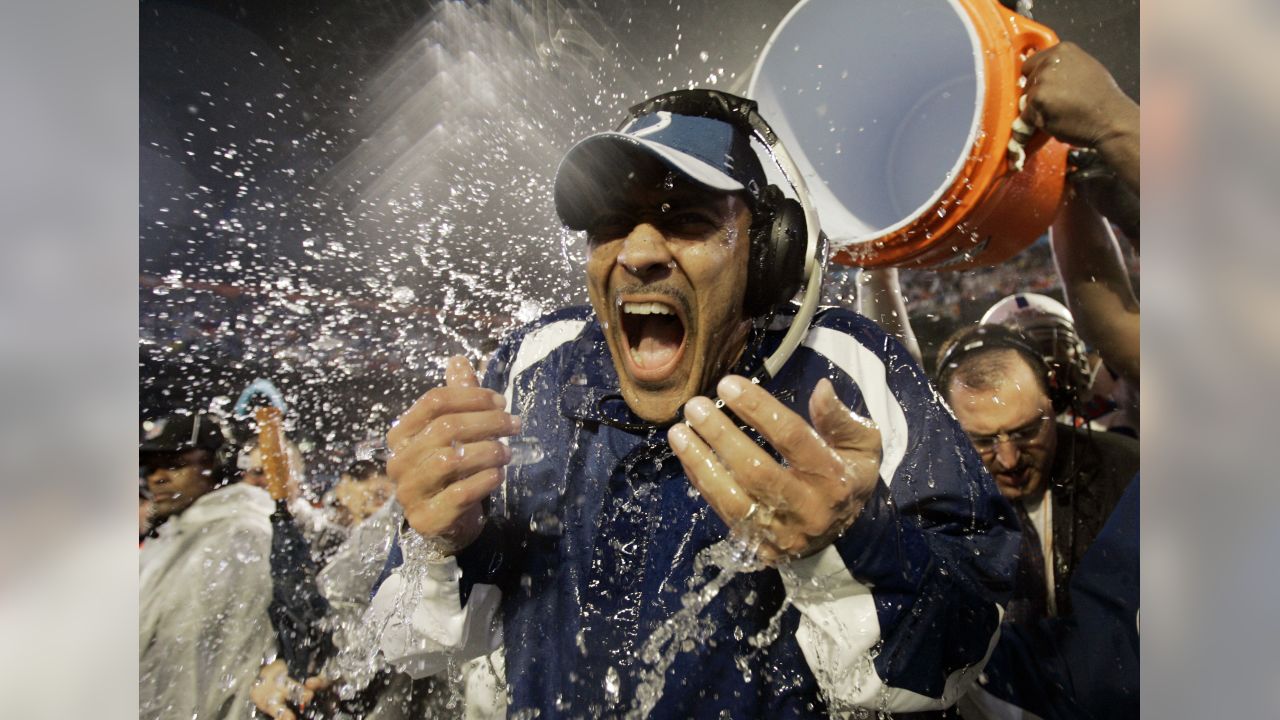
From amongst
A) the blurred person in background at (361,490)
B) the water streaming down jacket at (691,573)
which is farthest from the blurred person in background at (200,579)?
the water streaming down jacket at (691,573)

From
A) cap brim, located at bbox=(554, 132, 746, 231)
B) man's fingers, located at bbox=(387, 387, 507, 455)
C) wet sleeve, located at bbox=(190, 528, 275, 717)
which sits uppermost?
cap brim, located at bbox=(554, 132, 746, 231)

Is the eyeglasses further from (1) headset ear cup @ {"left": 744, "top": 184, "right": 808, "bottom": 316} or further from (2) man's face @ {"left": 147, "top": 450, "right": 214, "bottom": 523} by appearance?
(2) man's face @ {"left": 147, "top": 450, "right": 214, "bottom": 523}

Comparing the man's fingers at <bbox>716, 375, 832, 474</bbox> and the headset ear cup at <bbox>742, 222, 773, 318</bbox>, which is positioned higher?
the headset ear cup at <bbox>742, 222, 773, 318</bbox>

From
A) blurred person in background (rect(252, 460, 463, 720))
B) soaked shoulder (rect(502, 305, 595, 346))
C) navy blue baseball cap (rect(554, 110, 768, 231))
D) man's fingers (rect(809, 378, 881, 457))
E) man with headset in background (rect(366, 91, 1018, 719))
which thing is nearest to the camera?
man's fingers (rect(809, 378, 881, 457))

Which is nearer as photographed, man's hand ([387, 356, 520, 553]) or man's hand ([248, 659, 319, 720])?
man's hand ([387, 356, 520, 553])

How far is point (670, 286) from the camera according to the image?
0.98 m

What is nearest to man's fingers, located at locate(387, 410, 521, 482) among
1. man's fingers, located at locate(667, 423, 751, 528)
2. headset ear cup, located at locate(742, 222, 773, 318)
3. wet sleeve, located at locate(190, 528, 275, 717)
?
man's fingers, located at locate(667, 423, 751, 528)

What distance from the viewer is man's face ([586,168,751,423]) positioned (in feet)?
3.22

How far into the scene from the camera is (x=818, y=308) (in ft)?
3.39

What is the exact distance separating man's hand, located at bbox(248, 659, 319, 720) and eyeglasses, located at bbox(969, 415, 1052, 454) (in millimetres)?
1135

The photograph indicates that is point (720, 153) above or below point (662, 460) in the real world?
above

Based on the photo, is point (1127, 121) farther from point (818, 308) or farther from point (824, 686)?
point (824, 686)
